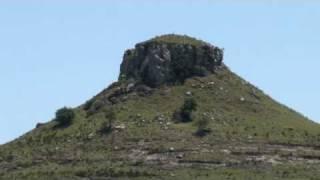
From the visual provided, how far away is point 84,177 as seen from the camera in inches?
7721

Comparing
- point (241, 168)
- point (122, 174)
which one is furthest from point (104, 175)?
point (241, 168)

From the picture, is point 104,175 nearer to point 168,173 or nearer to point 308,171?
point 168,173

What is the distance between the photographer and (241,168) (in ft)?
655

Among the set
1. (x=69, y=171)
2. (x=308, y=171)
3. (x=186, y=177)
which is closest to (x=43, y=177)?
(x=69, y=171)

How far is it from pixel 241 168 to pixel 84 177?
18876 mm

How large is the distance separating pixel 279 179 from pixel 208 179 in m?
8.21

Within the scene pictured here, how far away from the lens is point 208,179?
A: 193 meters

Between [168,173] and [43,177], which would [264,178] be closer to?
[168,173]

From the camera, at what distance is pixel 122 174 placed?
19575cm

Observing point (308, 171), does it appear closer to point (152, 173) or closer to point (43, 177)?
point (152, 173)

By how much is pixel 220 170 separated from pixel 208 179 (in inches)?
223

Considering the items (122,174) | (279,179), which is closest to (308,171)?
(279,179)

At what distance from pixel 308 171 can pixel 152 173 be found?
18793 mm

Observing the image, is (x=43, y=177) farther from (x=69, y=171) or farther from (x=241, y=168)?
(x=241, y=168)
